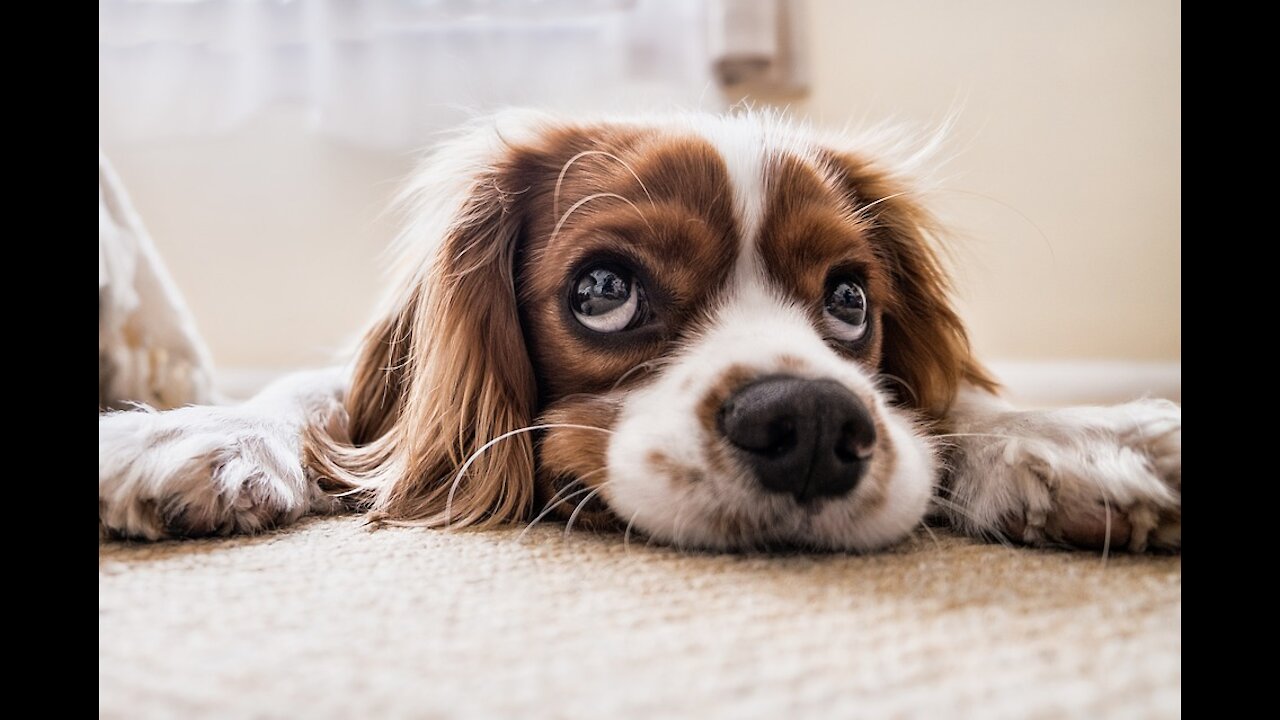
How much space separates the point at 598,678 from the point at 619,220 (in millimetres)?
757

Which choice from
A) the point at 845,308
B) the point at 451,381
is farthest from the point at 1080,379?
the point at 451,381

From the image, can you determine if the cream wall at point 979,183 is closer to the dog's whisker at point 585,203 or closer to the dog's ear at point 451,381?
the dog's ear at point 451,381

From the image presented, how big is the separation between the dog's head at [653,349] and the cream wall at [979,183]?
176 centimetres

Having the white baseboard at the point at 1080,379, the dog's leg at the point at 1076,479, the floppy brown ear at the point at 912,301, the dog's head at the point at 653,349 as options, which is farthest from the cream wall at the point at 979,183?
the dog's leg at the point at 1076,479

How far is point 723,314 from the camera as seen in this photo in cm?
128

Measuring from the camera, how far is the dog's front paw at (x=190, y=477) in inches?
40.9

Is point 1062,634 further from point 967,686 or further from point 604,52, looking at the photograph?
point 604,52

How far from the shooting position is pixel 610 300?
1.29 meters

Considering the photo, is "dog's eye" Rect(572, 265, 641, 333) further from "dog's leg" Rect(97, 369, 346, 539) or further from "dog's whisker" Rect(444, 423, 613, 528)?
"dog's leg" Rect(97, 369, 346, 539)

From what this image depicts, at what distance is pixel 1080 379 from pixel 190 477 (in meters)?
3.01

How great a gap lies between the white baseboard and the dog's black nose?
97.0 inches

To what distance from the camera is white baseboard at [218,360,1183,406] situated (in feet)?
10.8
